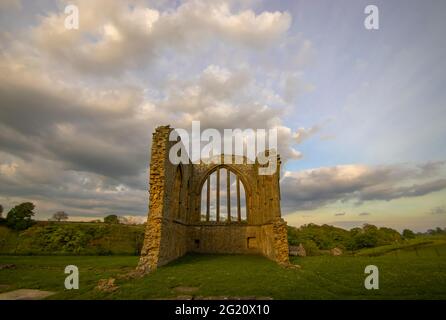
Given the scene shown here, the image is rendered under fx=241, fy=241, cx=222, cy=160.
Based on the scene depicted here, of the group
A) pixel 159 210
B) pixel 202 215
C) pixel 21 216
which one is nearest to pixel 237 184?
pixel 202 215

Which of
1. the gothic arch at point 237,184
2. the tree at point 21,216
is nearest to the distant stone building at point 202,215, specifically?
the gothic arch at point 237,184

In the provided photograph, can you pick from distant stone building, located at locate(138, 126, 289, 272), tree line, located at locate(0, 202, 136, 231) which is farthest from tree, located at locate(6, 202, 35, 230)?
distant stone building, located at locate(138, 126, 289, 272)

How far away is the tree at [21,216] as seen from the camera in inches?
1077

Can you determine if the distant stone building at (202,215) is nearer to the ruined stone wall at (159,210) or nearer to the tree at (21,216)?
the ruined stone wall at (159,210)

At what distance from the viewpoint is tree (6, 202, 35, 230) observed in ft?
89.8

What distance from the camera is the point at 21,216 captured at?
28297 mm

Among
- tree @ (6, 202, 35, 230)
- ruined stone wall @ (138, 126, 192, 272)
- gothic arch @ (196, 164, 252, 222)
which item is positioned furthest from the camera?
tree @ (6, 202, 35, 230)

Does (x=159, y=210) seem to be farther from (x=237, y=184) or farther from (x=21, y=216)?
(x=21, y=216)

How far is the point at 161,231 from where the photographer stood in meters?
11.1

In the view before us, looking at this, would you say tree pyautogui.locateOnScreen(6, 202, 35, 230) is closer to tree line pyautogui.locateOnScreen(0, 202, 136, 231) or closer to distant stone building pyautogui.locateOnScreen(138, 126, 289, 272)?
tree line pyautogui.locateOnScreen(0, 202, 136, 231)

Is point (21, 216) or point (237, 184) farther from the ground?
point (237, 184)

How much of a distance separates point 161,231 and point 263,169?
33.8ft
